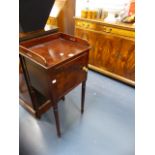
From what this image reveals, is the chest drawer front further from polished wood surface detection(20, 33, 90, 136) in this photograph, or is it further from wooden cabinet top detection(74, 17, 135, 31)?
wooden cabinet top detection(74, 17, 135, 31)

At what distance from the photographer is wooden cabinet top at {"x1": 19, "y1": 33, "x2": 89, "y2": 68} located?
1.06 m

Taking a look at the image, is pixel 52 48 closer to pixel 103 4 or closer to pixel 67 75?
pixel 67 75

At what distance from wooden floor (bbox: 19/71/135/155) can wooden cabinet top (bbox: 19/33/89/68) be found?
885 millimetres

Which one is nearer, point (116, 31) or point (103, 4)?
point (116, 31)

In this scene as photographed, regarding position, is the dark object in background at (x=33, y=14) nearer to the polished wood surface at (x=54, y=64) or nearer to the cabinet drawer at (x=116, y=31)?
the polished wood surface at (x=54, y=64)

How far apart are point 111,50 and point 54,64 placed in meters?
1.37

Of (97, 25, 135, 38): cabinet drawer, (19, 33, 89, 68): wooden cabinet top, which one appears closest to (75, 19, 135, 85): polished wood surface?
(97, 25, 135, 38): cabinet drawer

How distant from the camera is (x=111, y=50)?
2.15m

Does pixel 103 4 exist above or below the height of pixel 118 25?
above

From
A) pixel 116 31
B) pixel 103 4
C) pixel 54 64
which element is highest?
pixel 103 4

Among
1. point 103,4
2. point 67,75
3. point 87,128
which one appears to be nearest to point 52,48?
point 67,75

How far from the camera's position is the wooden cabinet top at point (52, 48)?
1.06 meters
